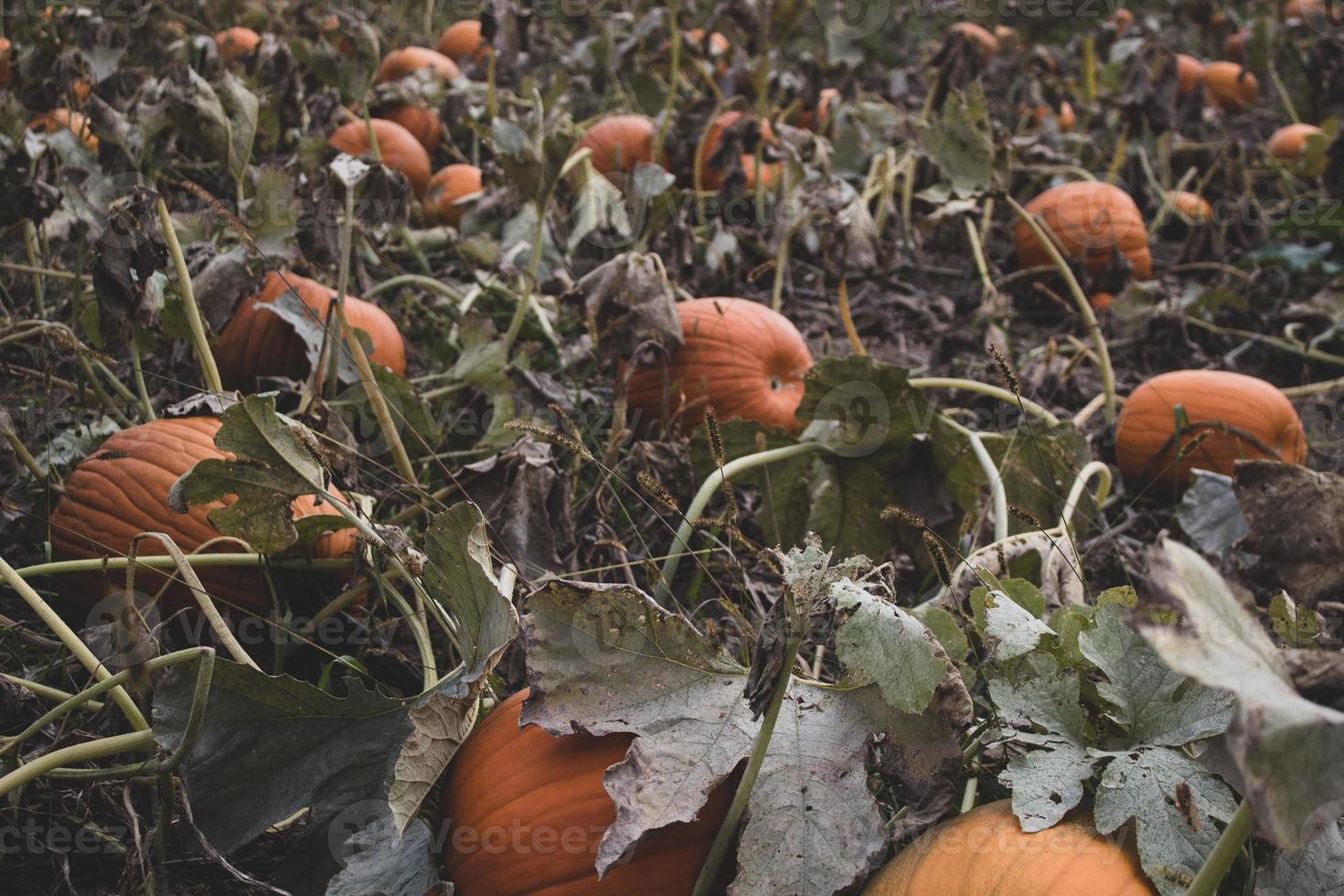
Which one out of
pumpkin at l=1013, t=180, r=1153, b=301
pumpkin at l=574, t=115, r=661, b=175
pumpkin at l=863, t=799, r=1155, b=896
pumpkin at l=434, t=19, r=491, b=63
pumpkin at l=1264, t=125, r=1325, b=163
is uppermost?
pumpkin at l=863, t=799, r=1155, b=896

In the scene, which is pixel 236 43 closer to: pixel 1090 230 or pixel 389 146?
pixel 389 146

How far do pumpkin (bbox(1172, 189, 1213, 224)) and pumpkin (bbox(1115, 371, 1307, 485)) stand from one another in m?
1.57

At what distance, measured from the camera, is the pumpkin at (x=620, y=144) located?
12.9 feet

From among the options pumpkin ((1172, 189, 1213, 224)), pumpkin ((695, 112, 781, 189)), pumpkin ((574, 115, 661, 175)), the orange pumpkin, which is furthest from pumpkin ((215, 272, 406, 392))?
pumpkin ((1172, 189, 1213, 224))

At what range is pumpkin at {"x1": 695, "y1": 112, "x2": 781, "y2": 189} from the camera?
3520 mm

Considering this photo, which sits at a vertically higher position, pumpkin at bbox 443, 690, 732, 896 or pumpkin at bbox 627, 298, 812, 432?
pumpkin at bbox 443, 690, 732, 896

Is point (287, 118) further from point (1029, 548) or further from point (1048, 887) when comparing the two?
point (1048, 887)

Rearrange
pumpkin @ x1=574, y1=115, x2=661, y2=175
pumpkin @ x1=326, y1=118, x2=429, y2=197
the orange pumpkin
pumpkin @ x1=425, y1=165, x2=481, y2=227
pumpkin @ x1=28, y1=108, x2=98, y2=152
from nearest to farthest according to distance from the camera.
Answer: pumpkin @ x1=28, y1=108, x2=98, y2=152
pumpkin @ x1=425, y1=165, x2=481, y2=227
pumpkin @ x1=326, y1=118, x2=429, y2=197
pumpkin @ x1=574, y1=115, x2=661, y2=175
the orange pumpkin

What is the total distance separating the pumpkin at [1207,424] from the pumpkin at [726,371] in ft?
2.60

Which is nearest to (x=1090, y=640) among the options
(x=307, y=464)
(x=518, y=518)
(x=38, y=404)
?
(x=518, y=518)

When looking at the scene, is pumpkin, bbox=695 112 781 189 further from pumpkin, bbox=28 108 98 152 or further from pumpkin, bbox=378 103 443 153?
pumpkin, bbox=28 108 98 152

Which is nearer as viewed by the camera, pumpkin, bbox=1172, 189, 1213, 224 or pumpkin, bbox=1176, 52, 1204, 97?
pumpkin, bbox=1172, 189, 1213, 224

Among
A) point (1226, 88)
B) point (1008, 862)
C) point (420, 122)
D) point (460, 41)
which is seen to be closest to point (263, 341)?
point (1008, 862)

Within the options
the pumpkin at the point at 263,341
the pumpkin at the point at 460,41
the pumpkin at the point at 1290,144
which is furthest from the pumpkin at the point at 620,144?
the pumpkin at the point at 1290,144
